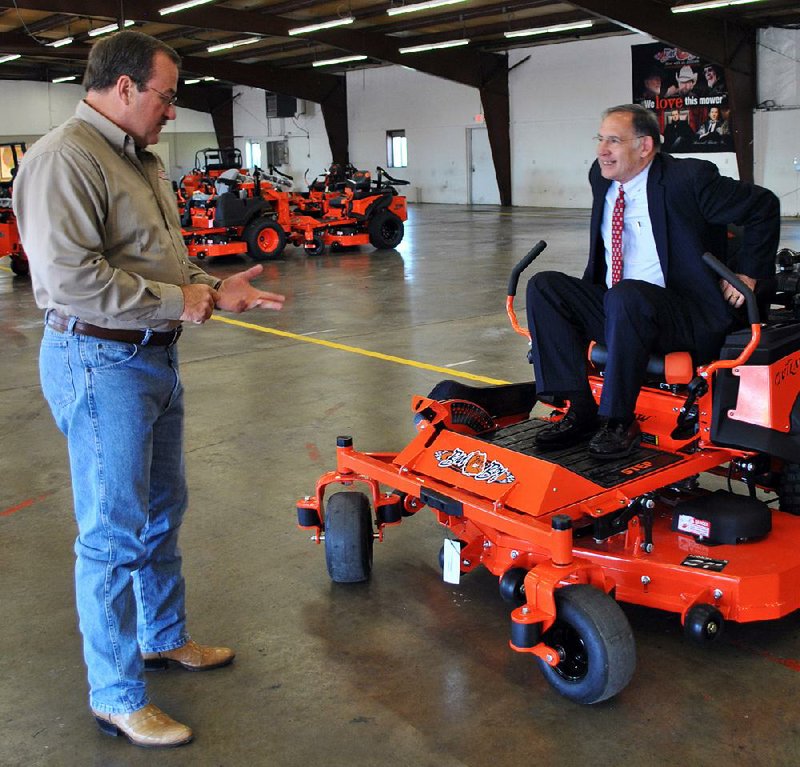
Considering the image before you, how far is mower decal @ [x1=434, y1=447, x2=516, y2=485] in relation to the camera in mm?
2895

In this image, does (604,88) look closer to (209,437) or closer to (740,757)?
(209,437)

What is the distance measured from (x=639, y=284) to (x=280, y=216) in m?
11.5

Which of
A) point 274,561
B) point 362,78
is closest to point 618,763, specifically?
point 274,561

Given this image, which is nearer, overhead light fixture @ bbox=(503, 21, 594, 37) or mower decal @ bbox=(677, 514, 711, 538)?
mower decal @ bbox=(677, 514, 711, 538)

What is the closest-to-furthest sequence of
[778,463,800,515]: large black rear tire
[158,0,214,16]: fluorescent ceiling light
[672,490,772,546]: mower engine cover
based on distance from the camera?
1. [672,490,772,546]: mower engine cover
2. [778,463,800,515]: large black rear tire
3. [158,0,214,16]: fluorescent ceiling light

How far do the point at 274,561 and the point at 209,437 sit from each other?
5.34 feet

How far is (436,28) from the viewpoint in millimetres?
22125

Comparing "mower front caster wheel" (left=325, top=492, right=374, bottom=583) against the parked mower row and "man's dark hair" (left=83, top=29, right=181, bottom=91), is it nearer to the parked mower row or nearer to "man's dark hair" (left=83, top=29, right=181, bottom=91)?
"man's dark hair" (left=83, top=29, right=181, bottom=91)

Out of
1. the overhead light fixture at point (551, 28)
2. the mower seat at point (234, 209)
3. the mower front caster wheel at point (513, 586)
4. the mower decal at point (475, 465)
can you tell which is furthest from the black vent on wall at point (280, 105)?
the mower front caster wheel at point (513, 586)

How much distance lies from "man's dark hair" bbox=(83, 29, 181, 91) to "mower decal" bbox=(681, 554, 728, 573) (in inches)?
73.3

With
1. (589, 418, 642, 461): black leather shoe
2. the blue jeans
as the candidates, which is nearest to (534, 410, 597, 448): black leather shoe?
(589, 418, 642, 461): black leather shoe

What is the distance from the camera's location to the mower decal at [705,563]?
2.71 m

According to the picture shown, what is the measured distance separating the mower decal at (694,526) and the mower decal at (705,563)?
0.31 feet

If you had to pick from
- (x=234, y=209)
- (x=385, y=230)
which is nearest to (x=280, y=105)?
(x=385, y=230)
